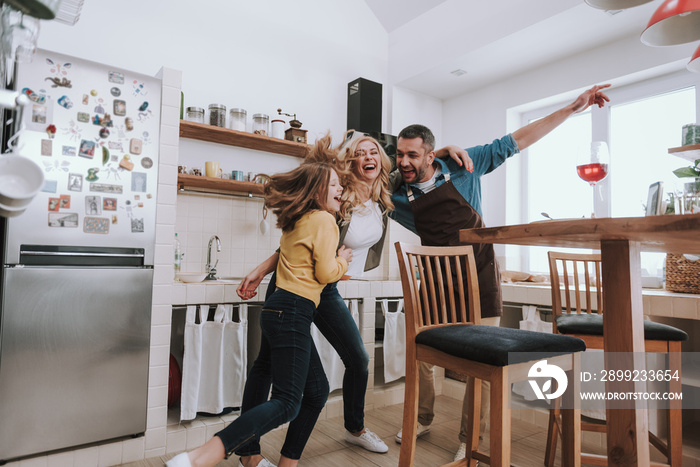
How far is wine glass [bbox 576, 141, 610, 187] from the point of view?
1462 mm

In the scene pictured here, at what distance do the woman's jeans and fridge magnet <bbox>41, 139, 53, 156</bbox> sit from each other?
1119 mm

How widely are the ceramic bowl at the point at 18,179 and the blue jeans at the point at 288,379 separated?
1021 millimetres

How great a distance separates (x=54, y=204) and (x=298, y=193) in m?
1.10

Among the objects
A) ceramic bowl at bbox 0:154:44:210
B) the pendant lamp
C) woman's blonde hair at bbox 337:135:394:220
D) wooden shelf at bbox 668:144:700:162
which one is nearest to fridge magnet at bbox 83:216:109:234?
woman's blonde hair at bbox 337:135:394:220

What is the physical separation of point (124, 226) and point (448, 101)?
3337 millimetres

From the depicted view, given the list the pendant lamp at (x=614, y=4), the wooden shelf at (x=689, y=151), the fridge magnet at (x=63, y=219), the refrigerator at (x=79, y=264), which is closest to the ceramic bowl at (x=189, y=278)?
the refrigerator at (x=79, y=264)

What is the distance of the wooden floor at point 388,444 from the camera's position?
7.09 ft

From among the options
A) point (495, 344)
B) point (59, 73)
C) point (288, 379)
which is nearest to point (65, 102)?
point (59, 73)

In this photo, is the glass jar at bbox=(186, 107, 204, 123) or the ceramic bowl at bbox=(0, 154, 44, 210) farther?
the glass jar at bbox=(186, 107, 204, 123)

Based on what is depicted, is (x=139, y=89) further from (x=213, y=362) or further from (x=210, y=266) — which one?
(x=213, y=362)

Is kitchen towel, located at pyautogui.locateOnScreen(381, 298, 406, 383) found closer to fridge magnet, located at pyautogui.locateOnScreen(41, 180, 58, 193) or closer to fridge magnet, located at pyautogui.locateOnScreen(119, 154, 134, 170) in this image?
fridge magnet, located at pyautogui.locateOnScreen(119, 154, 134, 170)

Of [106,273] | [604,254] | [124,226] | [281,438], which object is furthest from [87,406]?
[604,254]

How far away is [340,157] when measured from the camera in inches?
87.3

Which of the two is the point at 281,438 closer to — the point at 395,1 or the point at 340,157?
the point at 340,157
